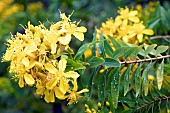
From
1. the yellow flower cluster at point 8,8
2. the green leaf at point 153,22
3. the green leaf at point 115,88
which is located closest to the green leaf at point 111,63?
the green leaf at point 115,88

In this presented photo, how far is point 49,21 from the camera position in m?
3.50

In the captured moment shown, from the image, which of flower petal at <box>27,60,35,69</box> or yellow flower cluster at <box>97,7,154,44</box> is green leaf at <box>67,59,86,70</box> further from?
yellow flower cluster at <box>97,7,154,44</box>

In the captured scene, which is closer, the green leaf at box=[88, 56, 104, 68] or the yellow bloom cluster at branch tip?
the yellow bloom cluster at branch tip

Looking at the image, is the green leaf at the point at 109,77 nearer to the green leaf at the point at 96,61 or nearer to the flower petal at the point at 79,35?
the green leaf at the point at 96,61

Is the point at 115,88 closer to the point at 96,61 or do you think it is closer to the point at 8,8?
the point at 96,61

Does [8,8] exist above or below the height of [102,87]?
above

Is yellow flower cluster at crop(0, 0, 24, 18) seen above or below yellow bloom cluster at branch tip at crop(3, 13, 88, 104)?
above

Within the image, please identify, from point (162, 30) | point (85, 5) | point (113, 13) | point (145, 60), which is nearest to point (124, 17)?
point (162, 30)

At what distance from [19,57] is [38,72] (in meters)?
0.10

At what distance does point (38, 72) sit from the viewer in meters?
1.75

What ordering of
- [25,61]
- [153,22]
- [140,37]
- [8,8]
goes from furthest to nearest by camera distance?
1. [8,8]
2. [153,22]
3. [140,37]
4. [25,61]

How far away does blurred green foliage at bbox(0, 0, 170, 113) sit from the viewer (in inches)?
130

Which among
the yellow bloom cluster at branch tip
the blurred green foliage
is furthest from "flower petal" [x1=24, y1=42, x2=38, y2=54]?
the blurred green foliage

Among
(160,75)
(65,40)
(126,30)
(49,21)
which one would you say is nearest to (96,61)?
(65,40)
